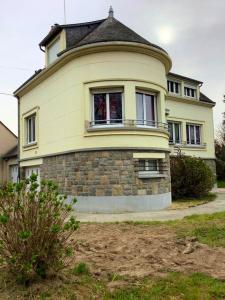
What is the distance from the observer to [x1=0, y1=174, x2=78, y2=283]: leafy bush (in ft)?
13.8

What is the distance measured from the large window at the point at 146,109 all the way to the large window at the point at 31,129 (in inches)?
283

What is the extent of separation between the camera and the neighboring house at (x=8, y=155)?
26.5 meters

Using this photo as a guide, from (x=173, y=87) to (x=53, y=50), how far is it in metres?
9.23

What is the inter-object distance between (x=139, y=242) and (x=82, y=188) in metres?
6.61

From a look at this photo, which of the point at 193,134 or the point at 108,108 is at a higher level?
the point at 193,134

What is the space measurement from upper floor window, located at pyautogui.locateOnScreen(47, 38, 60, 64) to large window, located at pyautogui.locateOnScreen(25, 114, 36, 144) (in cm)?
323

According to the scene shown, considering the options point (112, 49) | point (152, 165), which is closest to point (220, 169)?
point (152, 165)

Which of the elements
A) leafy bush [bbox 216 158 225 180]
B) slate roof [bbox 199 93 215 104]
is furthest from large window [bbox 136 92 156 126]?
leafy bush [bbox 216 158 225 180]

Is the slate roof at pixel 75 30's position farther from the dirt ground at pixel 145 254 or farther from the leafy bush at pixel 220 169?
the leafy bush at pixel 220 169

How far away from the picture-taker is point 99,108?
13.8 m

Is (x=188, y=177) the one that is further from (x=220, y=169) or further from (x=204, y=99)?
(x=220, y=169)

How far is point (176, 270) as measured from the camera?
16.8ft

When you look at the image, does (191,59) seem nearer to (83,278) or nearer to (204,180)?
(204,180)

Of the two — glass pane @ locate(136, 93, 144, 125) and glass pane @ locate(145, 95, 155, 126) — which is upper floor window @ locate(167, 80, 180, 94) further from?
glass pane @ locate(136, 93, 144, 125)
